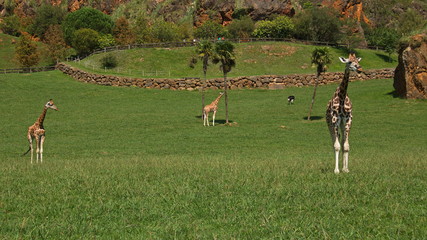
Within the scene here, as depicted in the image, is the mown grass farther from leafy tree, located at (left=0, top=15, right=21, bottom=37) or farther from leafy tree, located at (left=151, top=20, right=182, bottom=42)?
leafy tree, located at (left=0, top=15, right=21, bottom=37)

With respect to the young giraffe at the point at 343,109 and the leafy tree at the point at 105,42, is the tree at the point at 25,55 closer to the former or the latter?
the leafy tree at the point at 105,42

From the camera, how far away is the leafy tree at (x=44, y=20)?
155 meters

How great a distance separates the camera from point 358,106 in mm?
54062

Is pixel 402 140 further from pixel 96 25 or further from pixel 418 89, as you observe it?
pixel 96 25

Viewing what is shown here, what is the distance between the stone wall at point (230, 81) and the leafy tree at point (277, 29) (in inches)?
1555

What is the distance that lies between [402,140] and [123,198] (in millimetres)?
29396

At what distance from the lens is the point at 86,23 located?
117875 mm

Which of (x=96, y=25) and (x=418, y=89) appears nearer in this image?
(x=418, y=89)

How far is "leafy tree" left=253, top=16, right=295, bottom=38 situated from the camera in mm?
114812

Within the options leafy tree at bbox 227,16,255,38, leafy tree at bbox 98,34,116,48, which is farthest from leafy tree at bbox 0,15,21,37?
leafy tree at bbox 227,16,255,38

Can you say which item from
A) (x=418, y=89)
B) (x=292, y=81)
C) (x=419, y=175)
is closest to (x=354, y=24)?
(x=292, y=81)

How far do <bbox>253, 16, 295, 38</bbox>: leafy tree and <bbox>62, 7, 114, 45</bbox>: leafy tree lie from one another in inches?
1514

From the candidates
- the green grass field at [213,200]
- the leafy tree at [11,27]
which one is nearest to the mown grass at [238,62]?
the green grass field at [213,200]

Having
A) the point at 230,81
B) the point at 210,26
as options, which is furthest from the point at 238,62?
the point at 210,26
